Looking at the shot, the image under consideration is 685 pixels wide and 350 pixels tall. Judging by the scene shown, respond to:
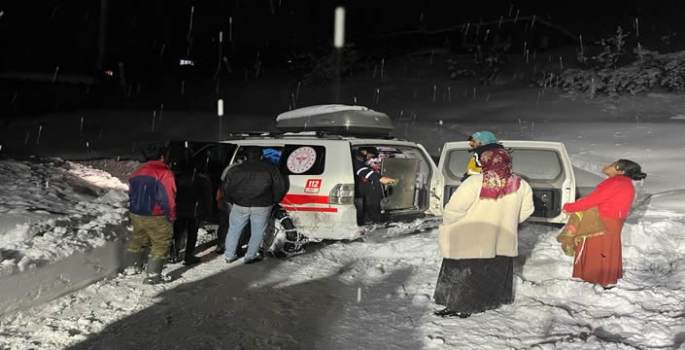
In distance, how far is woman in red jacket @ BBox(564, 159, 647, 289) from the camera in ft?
17.2

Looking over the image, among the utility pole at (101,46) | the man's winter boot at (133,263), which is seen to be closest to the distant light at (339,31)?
the utility pole at (101,46)

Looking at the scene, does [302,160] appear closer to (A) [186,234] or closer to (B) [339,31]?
(A) [186,234]

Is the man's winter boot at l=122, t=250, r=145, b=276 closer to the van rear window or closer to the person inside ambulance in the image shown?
the van rear window

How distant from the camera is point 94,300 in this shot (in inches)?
197

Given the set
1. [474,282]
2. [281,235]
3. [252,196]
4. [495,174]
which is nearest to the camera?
[495,174]

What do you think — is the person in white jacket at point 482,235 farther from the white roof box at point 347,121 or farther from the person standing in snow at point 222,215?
the white roof box at point 347,121

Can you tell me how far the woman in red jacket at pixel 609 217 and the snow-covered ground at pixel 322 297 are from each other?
178 millimetres

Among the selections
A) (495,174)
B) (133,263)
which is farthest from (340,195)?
(133,263)

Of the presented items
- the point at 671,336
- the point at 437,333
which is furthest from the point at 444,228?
the point at 671,336

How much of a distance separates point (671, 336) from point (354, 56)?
28425 millimetres

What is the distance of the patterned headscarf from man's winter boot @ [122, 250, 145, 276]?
3.91 metres

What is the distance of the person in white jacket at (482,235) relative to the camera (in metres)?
4.46

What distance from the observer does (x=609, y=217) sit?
209 inches

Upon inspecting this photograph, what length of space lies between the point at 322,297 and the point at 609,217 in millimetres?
2945
